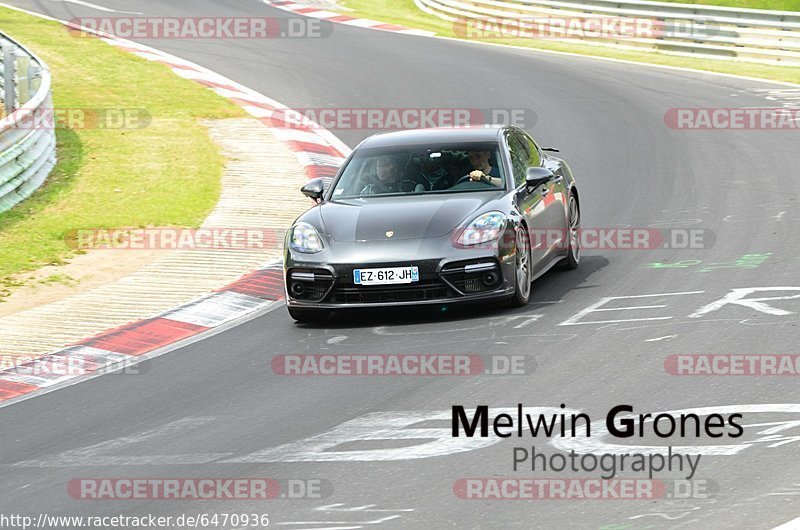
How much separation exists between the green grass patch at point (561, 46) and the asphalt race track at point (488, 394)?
10.1 metres

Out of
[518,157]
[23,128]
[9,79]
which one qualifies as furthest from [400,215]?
[9,79]

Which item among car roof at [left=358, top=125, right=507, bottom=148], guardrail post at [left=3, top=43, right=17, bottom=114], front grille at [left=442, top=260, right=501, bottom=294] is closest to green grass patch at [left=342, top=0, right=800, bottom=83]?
guardrail post at [left=3, top=43, right=17, bottom=114]

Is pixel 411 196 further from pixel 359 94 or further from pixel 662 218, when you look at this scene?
pixel 359 94

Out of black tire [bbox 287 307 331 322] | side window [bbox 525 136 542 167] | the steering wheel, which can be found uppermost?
the steering wheel

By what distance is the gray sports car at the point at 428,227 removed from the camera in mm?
10531

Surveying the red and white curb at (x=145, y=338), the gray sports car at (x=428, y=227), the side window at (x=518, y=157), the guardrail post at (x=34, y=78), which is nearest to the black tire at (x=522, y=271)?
the gray sports car at (x=428, y=227)

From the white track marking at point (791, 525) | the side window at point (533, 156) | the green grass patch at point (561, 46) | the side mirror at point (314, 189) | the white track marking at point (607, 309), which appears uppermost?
the white track marking at point (791, 525)

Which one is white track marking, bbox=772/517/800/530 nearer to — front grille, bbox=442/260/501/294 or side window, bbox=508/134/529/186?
front grille, bbox=442/260/501/294

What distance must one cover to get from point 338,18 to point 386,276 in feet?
80.1

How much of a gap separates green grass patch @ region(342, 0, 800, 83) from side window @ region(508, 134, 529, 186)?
47.8ft

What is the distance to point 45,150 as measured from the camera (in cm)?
1730

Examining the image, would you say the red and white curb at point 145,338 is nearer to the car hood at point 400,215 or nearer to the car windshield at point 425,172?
the car hood at point 400,215

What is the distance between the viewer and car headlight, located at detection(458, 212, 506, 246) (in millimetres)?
10648

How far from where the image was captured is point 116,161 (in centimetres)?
1833
